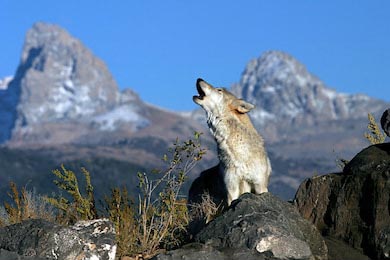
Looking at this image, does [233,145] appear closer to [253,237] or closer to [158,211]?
[158,211]

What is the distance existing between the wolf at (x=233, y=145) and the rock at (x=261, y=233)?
1.91 meters

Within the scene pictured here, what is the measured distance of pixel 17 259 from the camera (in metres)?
11.5

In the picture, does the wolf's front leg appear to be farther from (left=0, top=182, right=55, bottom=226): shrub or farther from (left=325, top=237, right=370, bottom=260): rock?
(left=0, top=182, right=55, bottom=226): shrub

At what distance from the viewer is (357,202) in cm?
1452

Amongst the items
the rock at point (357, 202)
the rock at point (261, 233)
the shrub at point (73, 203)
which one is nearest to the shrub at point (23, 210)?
the shrub at point (73, 203)

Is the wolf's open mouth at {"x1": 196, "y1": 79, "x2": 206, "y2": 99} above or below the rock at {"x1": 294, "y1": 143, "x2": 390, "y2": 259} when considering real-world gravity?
above

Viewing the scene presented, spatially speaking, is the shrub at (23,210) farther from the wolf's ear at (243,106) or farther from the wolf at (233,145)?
the wolf's ear at (243,106)

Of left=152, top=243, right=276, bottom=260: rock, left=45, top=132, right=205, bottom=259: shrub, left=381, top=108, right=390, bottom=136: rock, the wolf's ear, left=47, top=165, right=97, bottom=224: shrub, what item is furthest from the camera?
the wolf's ear

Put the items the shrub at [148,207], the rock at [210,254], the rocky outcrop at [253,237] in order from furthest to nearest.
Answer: the shrub at [148,207], the rocky outcrop at [253,237], the rock at [210,254]

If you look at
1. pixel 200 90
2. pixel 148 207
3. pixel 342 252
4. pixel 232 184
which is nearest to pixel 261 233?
pixel 342 252

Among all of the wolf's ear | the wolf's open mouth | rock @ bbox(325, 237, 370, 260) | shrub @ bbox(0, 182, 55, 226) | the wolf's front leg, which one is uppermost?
the wolf's open mouth

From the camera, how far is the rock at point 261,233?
1233 centimetres

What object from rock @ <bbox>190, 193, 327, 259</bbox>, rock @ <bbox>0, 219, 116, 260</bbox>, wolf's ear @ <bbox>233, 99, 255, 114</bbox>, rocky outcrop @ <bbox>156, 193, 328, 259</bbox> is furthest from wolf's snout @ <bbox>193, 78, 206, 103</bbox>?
rock @ <bbox>0, 219, 116, 260</bbox>

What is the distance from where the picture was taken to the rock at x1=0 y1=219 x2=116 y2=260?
1209 cm
